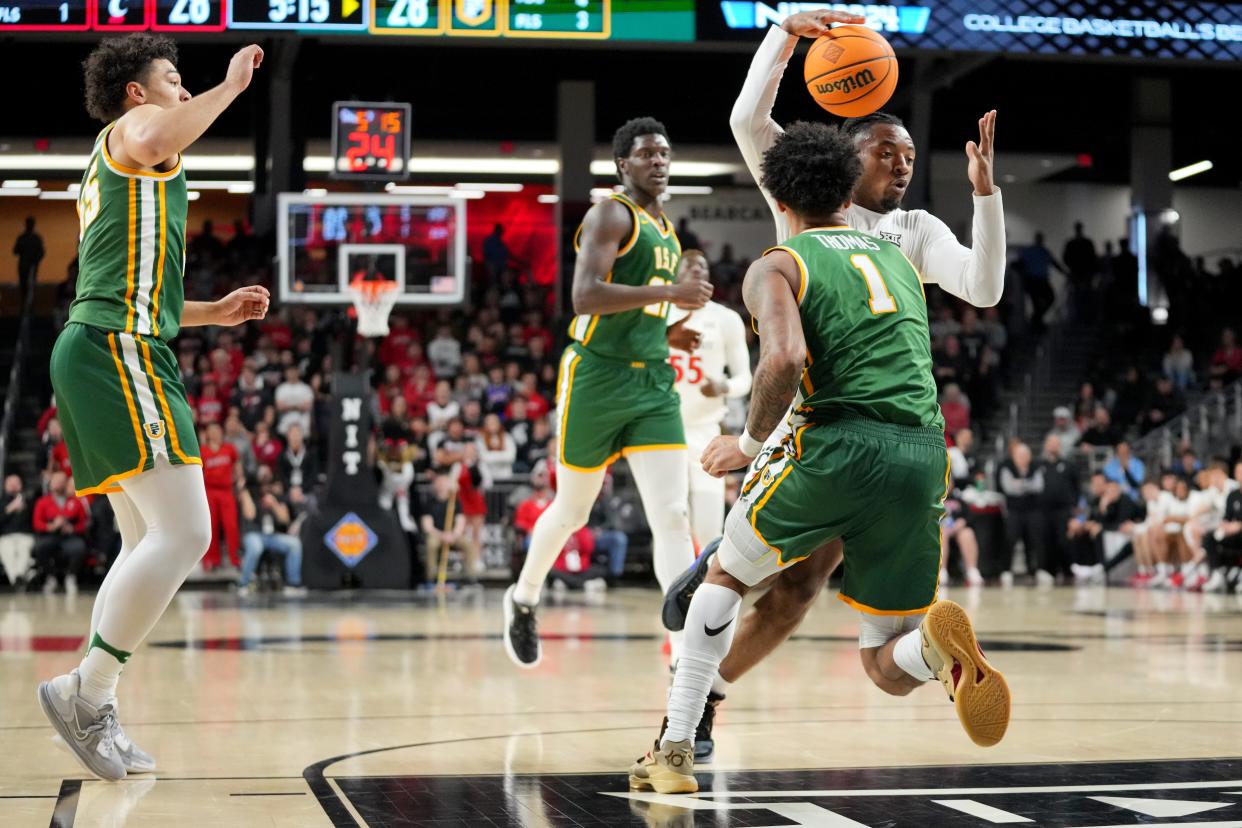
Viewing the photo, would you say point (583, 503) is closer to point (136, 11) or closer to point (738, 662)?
point (738, 662)

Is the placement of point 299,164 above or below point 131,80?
above

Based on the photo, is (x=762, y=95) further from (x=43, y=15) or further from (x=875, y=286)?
(x=43, y=15)

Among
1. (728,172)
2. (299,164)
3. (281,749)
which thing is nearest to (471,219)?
(728,172)

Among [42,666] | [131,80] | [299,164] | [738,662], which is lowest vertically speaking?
[42,666]

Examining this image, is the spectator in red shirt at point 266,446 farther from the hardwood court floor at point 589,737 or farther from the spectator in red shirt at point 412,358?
the hardwood court floor at point 589,737

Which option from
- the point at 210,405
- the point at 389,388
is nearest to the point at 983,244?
the point at 210,405

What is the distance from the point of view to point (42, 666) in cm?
773

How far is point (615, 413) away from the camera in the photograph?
20.8 ft

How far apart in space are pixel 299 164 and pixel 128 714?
16.8 m

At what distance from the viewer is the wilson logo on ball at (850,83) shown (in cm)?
520

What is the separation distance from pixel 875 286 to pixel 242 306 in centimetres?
204

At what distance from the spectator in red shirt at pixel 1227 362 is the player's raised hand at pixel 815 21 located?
17.9 metres

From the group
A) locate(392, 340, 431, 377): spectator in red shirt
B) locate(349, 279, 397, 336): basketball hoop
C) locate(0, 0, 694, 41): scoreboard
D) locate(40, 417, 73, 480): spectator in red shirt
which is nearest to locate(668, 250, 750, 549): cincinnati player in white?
locate(349, 279, 397, 336): basketball hoop

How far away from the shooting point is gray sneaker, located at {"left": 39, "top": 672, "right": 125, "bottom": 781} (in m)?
4.52
